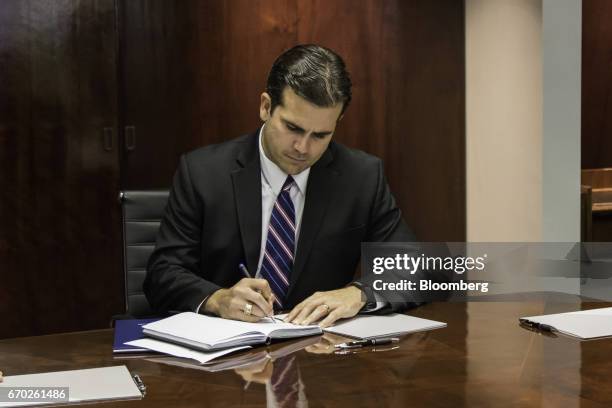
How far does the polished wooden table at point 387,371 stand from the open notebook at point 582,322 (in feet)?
0.15

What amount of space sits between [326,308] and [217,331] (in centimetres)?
30

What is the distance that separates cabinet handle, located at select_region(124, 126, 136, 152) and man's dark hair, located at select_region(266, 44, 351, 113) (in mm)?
1924

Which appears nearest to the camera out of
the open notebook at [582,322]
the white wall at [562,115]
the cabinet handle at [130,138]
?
the open notebook at [582,322]

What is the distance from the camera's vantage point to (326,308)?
2162 mm

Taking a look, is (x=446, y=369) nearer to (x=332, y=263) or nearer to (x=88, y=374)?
(x=88, y=374)

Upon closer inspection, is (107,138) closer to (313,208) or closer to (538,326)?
(313,208)

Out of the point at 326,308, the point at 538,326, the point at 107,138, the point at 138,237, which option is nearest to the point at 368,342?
the point at 326,308

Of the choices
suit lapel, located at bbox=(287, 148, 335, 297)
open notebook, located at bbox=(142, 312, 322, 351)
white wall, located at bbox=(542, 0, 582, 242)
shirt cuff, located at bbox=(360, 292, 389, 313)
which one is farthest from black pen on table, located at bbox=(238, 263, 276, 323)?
white wall, located at bbox=(542, 0, 582, 242)

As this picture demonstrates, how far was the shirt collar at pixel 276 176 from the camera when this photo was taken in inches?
102

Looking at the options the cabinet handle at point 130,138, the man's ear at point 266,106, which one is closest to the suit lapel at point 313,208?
the man's ear at point 266,106

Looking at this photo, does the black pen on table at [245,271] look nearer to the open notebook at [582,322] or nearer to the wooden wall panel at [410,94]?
the open notebook at [582,322]

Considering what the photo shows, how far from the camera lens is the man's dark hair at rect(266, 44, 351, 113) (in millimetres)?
2404

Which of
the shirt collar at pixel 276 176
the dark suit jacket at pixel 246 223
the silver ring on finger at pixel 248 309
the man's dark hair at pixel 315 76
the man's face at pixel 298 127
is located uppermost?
the man's dark hair at pixel 315 76

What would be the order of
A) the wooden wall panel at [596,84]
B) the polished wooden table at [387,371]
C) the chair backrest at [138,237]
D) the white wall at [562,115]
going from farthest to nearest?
the wooden wall panel at [596,84], the white wall at [562,115], the chair backrest at [138,237], the polished wooden table at [387,371]
